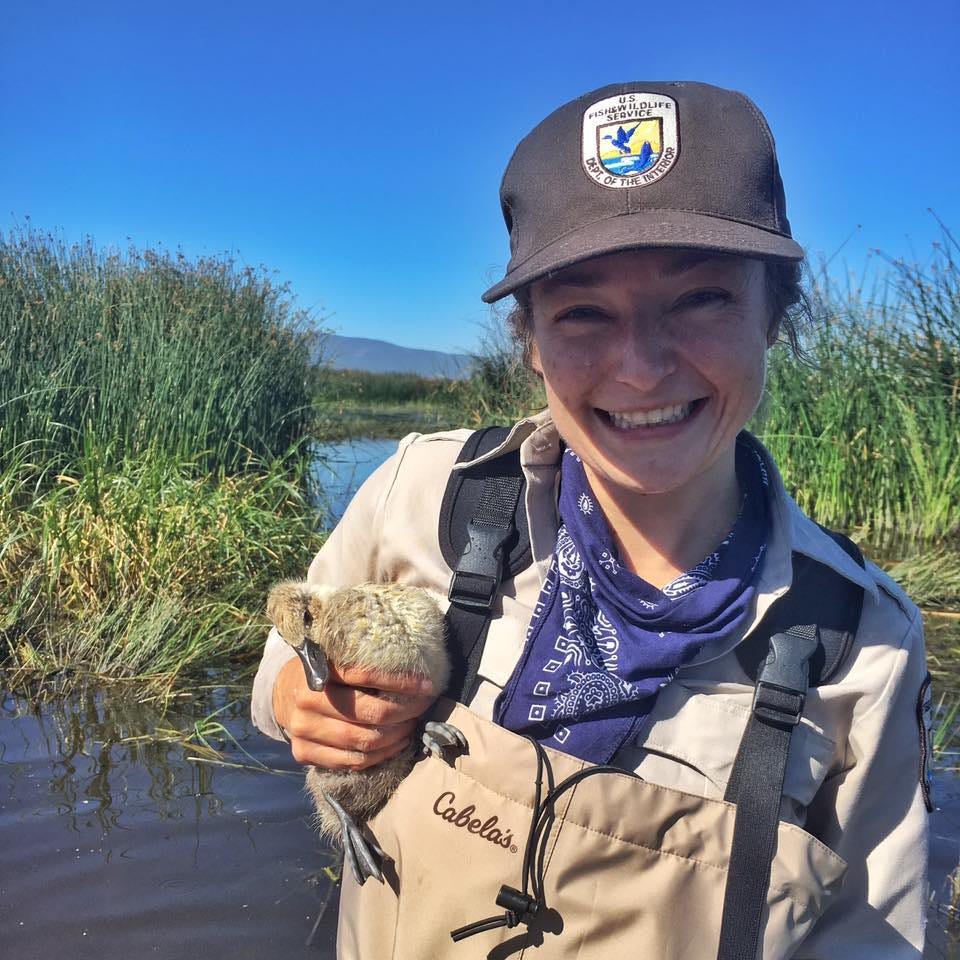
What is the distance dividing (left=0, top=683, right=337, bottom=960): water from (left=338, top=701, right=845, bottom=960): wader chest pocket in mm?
1437

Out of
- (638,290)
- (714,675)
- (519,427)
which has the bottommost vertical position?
(714,675)

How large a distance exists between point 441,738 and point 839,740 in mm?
712

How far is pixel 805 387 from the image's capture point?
732cm

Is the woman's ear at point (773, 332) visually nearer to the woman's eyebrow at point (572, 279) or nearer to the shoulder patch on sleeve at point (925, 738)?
the woman's eyebrow at point (572, 279)

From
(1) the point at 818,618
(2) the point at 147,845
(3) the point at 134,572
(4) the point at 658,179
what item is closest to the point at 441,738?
(1) the point at 818,618

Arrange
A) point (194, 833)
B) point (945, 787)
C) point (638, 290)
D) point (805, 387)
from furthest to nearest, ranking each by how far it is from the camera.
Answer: point (805, 387), point (945, 787), point (194, 833), point (638, 290)

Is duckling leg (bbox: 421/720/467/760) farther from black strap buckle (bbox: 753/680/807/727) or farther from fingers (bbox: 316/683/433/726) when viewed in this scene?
black strap buckle (bbox: 753/680/807/727)

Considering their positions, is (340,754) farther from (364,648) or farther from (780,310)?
(780,310)

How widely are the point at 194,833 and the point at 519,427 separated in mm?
2207

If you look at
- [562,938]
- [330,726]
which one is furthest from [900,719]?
[330,726]

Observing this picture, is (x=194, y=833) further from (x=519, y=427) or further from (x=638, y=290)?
(x=638, y=290)

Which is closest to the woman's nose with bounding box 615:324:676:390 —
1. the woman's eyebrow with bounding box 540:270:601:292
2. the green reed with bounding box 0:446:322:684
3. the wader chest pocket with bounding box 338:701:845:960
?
the woman's eyebrow with bounding box 540:270:601:292

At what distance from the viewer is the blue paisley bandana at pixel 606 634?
1.51m

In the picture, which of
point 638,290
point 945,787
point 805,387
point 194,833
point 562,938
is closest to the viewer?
point 562,938
